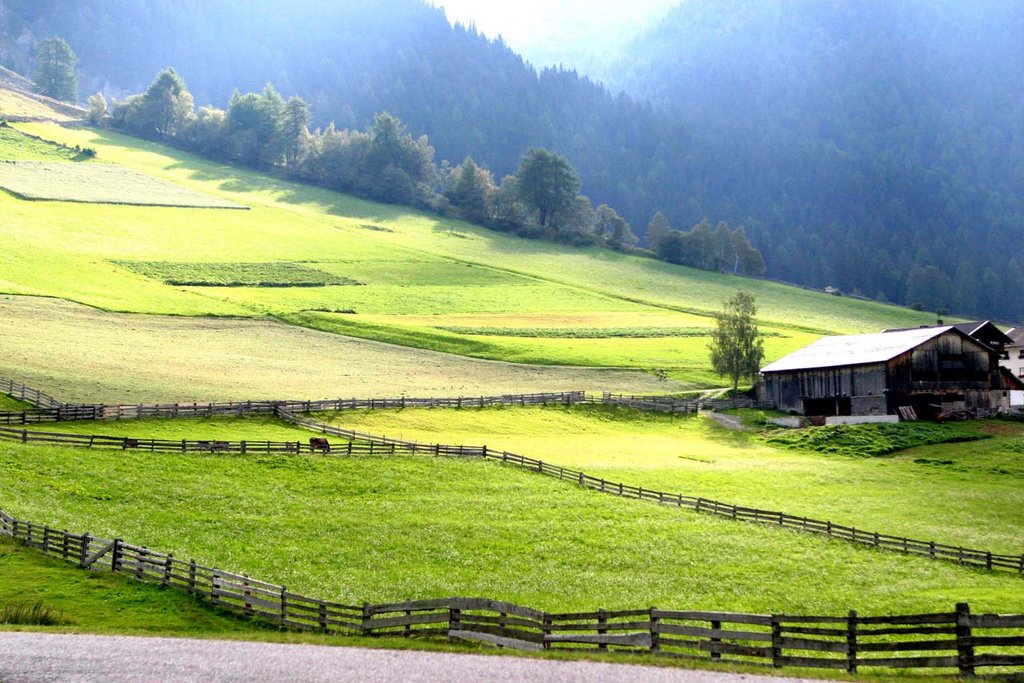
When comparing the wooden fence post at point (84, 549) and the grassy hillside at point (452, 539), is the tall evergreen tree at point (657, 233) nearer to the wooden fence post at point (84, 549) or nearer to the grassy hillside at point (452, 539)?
the grassy hillside at point (452, 539)

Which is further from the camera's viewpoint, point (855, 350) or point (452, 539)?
point (855, 350)

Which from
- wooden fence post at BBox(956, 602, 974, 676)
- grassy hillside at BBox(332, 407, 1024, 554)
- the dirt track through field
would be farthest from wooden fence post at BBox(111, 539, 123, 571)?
the dirt track through field

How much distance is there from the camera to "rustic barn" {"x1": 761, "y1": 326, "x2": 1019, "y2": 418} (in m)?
81.1

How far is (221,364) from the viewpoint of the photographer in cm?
8000

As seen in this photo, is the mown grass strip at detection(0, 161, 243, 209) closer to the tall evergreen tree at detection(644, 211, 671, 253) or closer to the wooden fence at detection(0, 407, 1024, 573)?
the tall evergreen tree at detection(644, 211, 671, 253)

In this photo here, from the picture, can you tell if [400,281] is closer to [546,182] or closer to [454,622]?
[546,182]

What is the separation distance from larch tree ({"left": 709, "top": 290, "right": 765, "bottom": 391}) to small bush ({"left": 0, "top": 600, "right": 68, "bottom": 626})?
2863 inches

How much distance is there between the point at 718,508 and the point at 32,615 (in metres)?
30.9

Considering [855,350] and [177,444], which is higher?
[855,350]

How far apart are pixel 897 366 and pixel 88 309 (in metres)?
70.6

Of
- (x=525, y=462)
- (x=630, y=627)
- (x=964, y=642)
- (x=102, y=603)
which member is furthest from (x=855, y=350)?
(x=102, y=603)

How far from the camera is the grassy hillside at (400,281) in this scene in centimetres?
10125

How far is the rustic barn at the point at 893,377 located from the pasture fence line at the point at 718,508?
116 feet

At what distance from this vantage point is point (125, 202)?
150m
